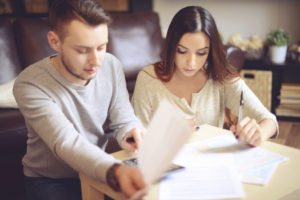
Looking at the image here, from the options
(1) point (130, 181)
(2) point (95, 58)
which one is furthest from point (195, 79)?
(1) point (130, 181)

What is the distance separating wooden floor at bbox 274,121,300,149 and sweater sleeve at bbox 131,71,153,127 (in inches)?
58.9

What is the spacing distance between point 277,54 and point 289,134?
657mm

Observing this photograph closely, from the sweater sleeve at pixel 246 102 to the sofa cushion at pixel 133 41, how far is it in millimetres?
1140

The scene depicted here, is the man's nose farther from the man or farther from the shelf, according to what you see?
the shelf

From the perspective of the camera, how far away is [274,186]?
0.99m

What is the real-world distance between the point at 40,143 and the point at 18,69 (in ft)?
4.52

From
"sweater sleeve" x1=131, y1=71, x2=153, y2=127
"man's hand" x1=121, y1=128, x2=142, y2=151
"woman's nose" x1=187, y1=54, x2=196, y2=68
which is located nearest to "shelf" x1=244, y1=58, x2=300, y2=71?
"sweater sleeve" x1=131, y1=71, x2=153, y2=127

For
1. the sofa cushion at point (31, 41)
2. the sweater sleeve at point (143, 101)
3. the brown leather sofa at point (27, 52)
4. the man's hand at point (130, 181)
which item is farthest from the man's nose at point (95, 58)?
the sofa cushion at point (31, 41)

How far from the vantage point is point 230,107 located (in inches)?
65.7

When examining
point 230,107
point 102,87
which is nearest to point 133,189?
point 102,87

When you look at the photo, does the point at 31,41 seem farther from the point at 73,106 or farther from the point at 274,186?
the point at 274,186

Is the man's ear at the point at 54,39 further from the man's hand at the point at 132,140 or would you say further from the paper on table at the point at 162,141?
the paper on table at the point at 162,141

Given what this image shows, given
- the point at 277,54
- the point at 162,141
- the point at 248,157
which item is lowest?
the point at 277,54

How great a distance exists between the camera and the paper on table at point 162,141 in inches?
28.3
